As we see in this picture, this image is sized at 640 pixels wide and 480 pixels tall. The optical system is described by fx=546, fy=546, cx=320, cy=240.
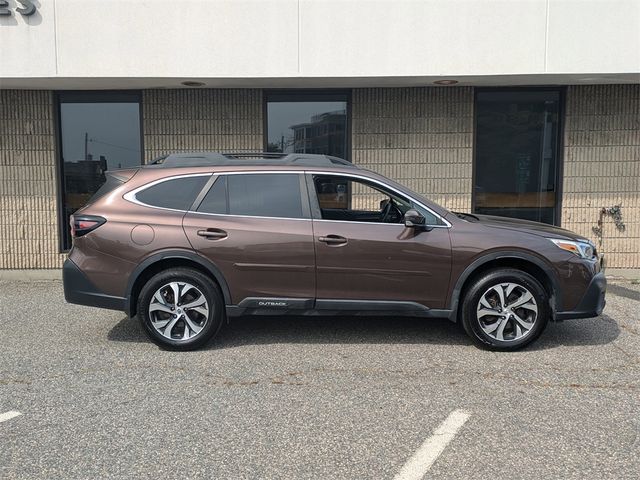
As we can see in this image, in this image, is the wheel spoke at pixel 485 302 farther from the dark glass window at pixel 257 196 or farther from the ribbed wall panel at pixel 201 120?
the ribbed wall panel at pixel 201 120

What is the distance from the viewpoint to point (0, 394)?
13.6 feet

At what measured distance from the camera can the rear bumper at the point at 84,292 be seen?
509 cm

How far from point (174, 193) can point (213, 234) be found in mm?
579

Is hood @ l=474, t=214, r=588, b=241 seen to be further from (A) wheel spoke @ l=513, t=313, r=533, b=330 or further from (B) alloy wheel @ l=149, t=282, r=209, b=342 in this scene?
(B) alloy wheel @ l=149, t=282, r=209, b=342

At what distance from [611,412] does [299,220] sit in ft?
9.64

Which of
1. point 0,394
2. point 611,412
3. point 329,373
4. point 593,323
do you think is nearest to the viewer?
point 611,412

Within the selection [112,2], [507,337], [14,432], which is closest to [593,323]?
[507,337]

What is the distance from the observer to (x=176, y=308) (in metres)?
5.08

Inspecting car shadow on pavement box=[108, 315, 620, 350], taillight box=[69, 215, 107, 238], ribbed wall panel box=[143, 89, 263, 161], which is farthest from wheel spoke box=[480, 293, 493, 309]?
ribbed wall panel box=[143, 89, 263, 161]

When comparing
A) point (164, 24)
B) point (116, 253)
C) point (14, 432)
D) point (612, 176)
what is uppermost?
point (164, 24)

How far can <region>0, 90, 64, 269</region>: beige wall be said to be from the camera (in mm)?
8625

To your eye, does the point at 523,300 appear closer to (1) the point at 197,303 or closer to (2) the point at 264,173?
(2) the point at 264,173

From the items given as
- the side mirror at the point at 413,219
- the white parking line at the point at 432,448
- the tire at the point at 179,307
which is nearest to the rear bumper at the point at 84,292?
the tire at the point at 179,307

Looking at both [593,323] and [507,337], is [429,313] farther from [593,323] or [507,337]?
[593,323]
